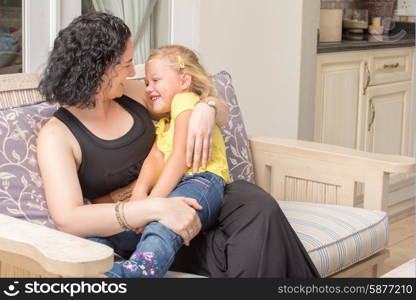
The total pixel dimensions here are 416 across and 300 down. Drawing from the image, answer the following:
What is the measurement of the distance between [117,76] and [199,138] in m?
0.27

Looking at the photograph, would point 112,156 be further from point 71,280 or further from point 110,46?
point 71,280

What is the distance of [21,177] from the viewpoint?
7.19 ft

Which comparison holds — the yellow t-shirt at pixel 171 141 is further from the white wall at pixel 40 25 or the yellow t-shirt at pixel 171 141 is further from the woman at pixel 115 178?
the white wall at pixel 40 25

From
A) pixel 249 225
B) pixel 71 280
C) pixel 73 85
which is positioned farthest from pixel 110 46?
pixel 71 280

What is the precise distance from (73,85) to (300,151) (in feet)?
2.93

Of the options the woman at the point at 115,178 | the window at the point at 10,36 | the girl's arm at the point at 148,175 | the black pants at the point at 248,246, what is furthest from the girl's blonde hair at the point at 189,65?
the window at the point at 10,36

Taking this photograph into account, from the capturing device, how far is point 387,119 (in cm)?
475

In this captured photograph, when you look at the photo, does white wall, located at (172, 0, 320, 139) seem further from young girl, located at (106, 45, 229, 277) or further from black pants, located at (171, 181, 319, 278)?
black pants, located at (171, 181, 319, 278)

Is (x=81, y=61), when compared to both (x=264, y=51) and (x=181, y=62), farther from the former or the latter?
(x=264, y=51)

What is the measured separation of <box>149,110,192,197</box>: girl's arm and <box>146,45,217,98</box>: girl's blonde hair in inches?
5.7

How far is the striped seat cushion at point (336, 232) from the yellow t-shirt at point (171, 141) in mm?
305

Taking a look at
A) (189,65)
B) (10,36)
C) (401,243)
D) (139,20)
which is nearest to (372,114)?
(401,243)

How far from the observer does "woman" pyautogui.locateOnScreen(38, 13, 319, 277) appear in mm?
2143

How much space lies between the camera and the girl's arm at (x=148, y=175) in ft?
7.57
